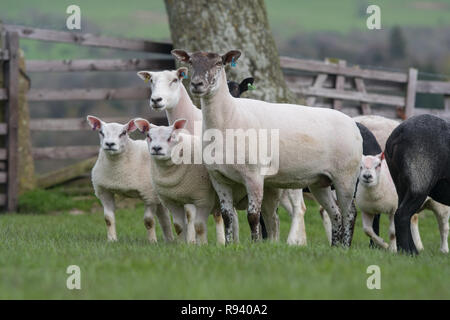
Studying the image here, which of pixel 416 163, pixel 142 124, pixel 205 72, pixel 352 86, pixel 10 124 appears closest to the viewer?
pixel 416 163

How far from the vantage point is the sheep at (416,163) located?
667 cm

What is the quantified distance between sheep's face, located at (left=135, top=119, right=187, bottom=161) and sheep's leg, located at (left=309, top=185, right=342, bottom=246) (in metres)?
1.64

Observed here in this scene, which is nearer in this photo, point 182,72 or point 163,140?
point 163,140

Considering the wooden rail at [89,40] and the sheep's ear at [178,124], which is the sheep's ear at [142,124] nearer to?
the sheep's ear at [178,124]

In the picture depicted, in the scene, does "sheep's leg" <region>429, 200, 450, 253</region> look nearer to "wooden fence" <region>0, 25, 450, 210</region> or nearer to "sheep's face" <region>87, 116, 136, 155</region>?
"sheep's face" <region>87, 116, 136, 155</region>

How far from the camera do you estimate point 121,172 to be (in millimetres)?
8086

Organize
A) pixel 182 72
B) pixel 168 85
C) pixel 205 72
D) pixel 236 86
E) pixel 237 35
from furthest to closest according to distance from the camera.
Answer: pixel 237 35 < pixel 236 86 < pixel 182 72 < pixel 168 85 < pixel 205 72

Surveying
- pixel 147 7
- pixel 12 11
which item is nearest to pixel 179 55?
pixel 12 11

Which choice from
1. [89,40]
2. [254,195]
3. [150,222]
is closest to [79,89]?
[89,40]

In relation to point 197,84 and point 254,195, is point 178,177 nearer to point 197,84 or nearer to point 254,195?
point 254,195

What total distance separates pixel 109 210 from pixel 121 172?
514 mm

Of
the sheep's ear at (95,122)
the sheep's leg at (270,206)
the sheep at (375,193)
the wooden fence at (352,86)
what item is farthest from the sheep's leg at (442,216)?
the wooden fence at (352,86)

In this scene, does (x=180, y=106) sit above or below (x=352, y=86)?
below
